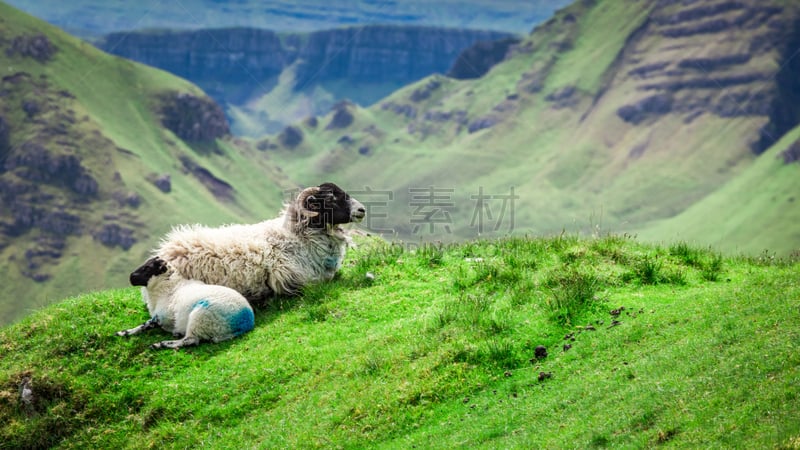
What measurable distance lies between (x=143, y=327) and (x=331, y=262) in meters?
3.91

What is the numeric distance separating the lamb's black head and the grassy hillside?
81cm

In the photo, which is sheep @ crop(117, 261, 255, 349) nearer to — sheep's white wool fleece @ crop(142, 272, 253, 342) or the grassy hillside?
sheep's white wool fleece @ crop(142, 272, 253, 342)

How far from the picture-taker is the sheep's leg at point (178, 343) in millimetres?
13102

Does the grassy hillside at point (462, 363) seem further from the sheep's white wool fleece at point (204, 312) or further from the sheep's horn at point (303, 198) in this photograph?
the sheep's horn at point (303, 198)

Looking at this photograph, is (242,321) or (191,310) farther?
(242,321)

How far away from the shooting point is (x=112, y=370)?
12680mm

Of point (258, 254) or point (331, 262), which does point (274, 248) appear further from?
point (331, 262)

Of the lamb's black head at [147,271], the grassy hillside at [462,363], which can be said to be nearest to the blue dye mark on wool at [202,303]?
the grassy hillside at [462,363]

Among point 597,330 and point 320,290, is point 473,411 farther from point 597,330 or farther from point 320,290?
point 320,290

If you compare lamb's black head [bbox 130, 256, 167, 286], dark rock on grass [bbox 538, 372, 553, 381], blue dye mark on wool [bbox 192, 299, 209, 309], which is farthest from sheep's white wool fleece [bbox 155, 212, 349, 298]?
dark rock on grass [bbox 538, 372, 553, 381]

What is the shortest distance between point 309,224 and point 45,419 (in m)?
6.03

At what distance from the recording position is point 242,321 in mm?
13492

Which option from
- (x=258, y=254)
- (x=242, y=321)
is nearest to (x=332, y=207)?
(x=258, y=254)

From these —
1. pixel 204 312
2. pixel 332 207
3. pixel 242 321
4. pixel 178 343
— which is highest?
pixel 332 207
